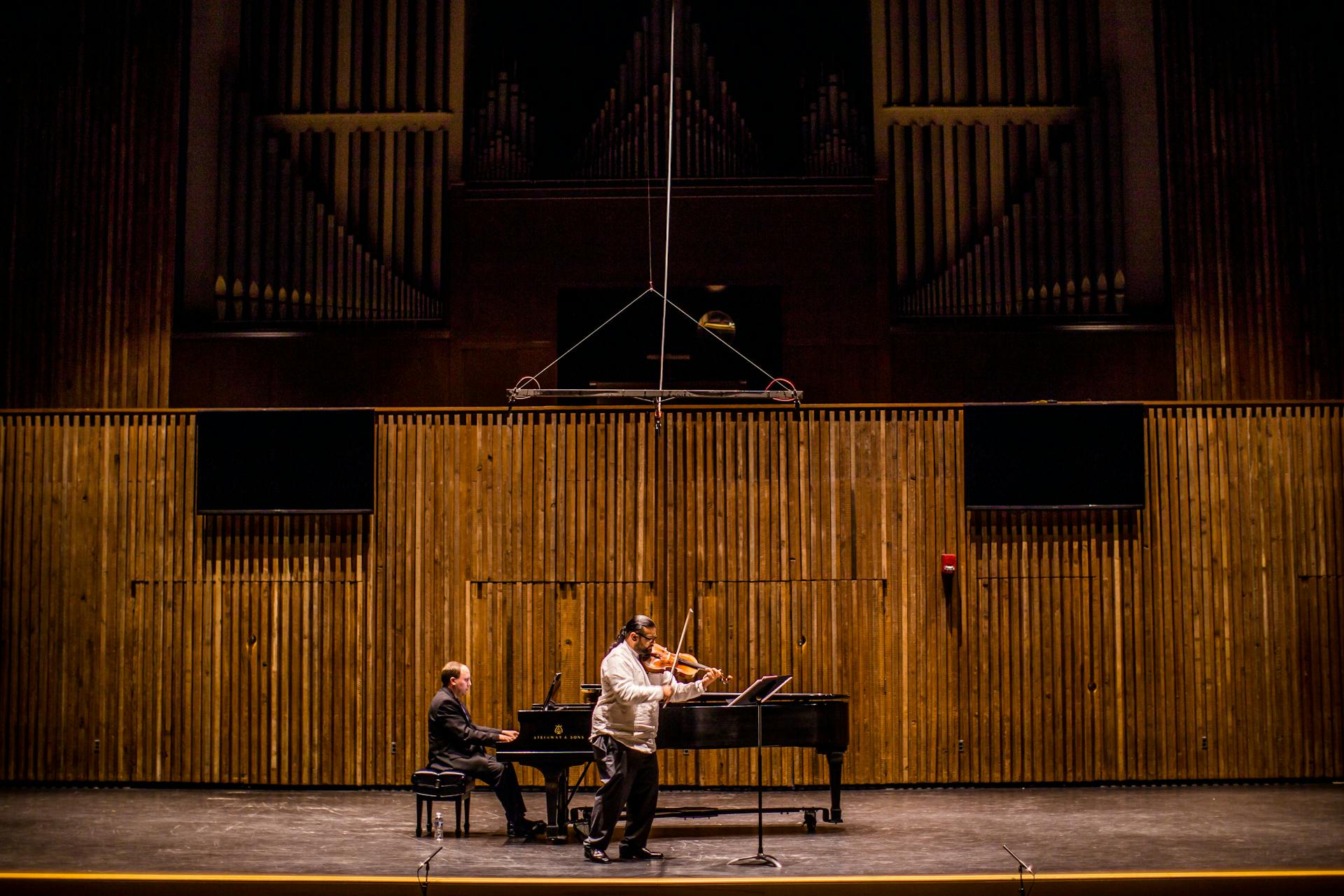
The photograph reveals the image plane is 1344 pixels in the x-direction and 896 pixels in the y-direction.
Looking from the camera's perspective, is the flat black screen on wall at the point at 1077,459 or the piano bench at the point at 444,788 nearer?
the piano bench at the point at 444,788

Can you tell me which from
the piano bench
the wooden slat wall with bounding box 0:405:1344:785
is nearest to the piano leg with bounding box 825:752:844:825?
the wooden slat wall with bounding box 0:405:1344:785

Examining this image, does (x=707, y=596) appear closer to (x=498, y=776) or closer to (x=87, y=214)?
(x=498, y=776)

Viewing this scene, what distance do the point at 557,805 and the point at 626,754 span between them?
0.85 metres

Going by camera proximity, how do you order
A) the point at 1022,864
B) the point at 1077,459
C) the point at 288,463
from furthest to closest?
the point at 288,463
the point at 1077,459
the point at 1022,864

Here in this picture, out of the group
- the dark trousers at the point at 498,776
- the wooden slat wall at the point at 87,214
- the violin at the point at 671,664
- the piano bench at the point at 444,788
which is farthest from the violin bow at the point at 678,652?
the wooden slat wall at the point at 87,214

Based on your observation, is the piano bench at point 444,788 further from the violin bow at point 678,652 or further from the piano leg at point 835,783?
the piano leg at point 835,783

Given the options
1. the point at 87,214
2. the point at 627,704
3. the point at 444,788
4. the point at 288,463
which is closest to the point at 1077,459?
the point at 627,704

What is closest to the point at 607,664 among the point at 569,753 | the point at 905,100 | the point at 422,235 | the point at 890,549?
the point at 569,753

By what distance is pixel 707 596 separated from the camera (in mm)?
8961

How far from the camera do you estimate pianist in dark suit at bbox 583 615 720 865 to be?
20.5 feet

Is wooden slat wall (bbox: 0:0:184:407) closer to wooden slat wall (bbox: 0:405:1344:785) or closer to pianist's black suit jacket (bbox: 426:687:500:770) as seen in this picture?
wooden slat wall (bbox: 0:405:1344:785)

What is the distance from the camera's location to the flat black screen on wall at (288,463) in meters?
8.98

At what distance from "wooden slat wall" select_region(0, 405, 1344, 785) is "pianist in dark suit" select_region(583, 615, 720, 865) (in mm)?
2517

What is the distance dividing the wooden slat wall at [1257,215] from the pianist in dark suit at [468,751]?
5777 millimetres
